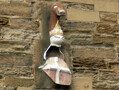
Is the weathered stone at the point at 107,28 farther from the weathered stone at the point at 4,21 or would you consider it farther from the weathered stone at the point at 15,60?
the weathered stone at the point at 4,21

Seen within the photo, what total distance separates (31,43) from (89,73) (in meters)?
0.68

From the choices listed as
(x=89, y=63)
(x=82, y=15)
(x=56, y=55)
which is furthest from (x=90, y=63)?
(x=82, y=15)

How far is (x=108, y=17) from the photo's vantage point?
13.9 ft

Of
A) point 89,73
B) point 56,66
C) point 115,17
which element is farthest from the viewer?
point 115,17

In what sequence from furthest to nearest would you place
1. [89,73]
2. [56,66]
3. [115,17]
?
[115,17] → [89,73] → [56,66]

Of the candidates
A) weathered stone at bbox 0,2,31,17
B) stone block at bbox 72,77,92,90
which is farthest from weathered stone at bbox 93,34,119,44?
weathered stone at bbox 0,2,31,17

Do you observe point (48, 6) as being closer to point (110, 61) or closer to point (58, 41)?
point (58, 41)


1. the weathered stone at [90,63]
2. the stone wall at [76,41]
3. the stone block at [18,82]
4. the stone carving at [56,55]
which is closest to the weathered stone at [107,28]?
the stone wall at [76,41]

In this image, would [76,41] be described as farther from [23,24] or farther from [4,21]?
[4,21]

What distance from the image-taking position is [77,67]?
3980 mm

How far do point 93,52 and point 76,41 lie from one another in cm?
22

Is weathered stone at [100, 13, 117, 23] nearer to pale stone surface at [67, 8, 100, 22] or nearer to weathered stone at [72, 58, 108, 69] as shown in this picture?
pale stone surface at [67, 8, 100, 22]

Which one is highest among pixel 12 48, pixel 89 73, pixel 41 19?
pixel 41 19

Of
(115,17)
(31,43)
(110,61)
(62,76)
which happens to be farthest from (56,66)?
(115,17)
